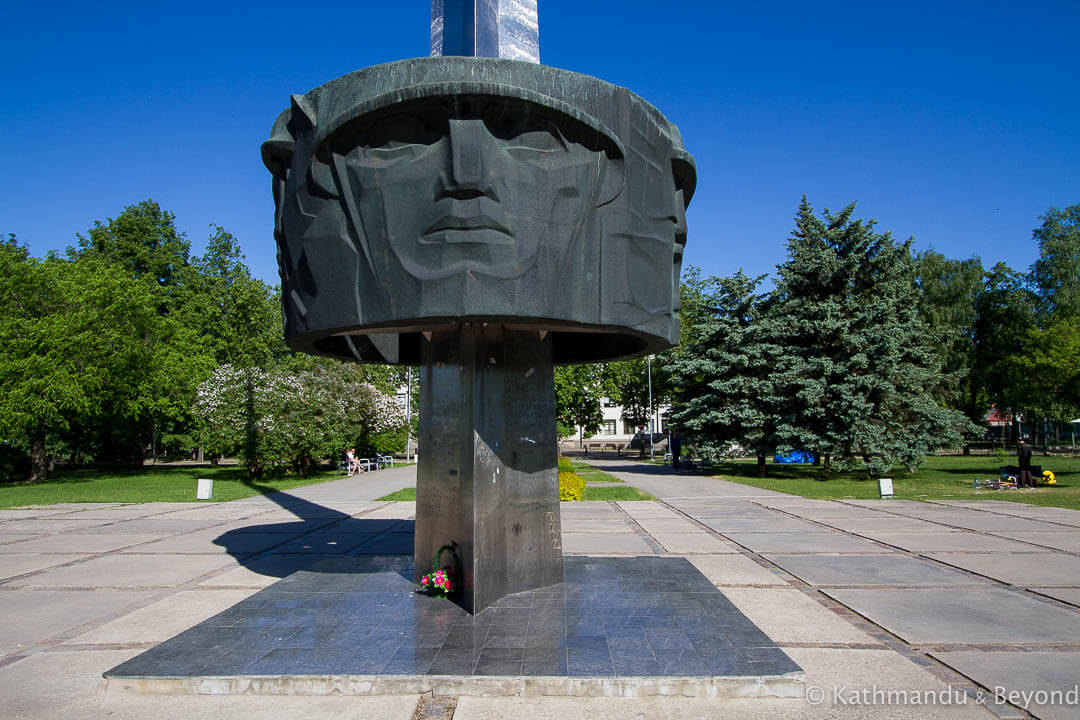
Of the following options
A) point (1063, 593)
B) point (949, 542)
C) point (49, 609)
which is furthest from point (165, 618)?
point (949, 542)

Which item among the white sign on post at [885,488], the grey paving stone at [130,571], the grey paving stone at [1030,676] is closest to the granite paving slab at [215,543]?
the grey paving stone at [130,571]

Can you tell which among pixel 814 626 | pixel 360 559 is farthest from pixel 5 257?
pixel 814 626

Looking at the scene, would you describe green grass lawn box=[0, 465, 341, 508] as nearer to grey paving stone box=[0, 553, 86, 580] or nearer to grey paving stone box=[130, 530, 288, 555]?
grey paving stone box=[130, 530, 288, 555]

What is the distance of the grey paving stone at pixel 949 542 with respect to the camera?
979cm

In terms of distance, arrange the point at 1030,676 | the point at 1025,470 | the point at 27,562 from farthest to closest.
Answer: the point at 1025,470 → the point at 27,562 → the point at 1030,676

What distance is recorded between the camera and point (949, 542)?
34.4 feet

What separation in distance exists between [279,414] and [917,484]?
74.4 ft

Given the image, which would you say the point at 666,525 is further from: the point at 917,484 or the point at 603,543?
the point at 917,484

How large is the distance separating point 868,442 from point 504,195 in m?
20.8

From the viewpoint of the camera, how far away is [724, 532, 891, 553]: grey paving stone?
10000 mm

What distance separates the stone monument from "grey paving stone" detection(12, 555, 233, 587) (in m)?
3.94

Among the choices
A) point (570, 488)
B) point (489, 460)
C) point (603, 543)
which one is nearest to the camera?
point (489, 460)

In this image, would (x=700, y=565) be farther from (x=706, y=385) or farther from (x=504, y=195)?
(x=706, y=385)

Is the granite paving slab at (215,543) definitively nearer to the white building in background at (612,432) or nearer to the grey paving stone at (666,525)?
the grey paving stone at (666,525)
